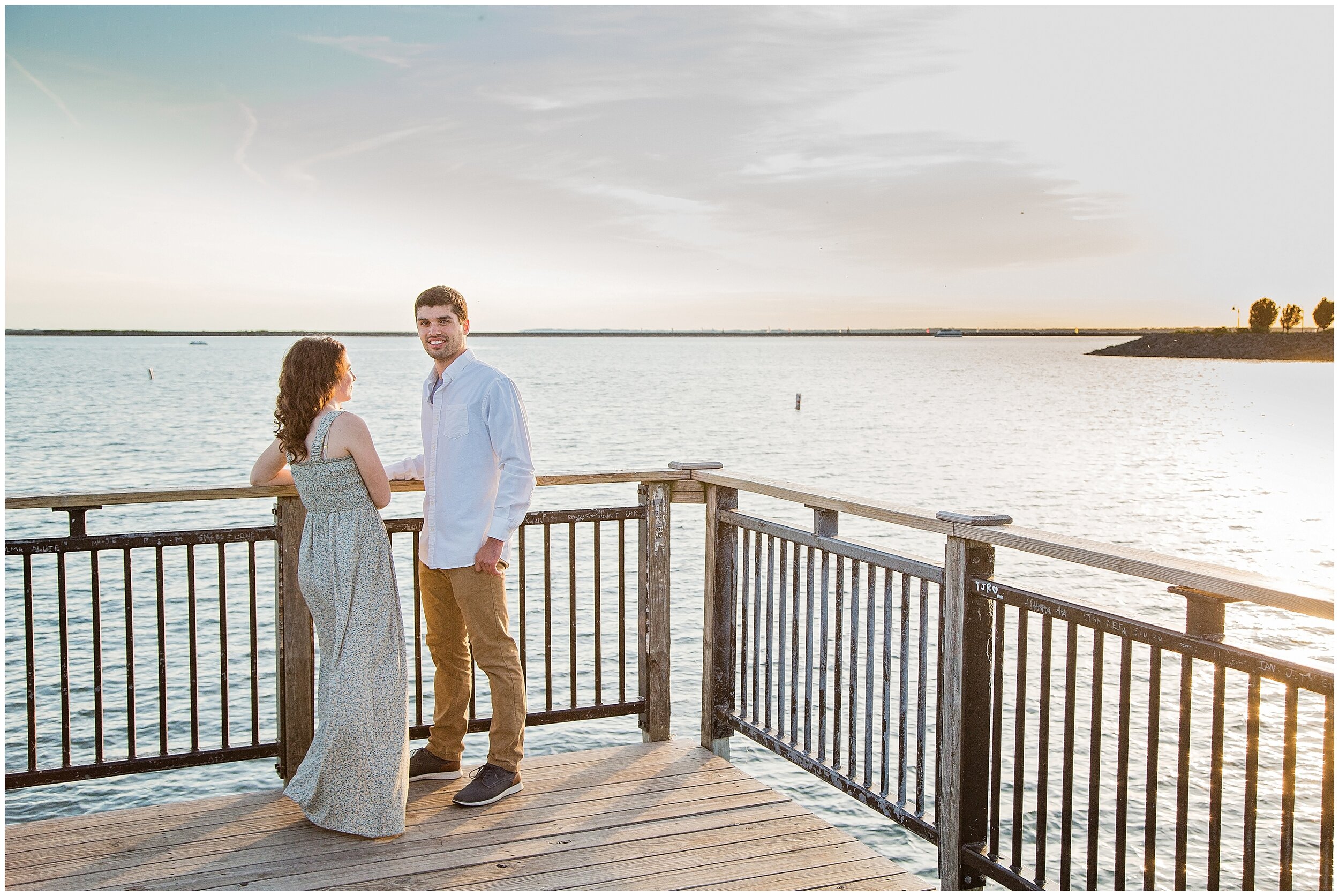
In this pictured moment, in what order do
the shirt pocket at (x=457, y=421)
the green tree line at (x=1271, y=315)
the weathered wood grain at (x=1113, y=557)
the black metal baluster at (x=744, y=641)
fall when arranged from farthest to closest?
the green tree line at (x=1271, y=315), the black metal baluster at (x=744, y=641), the shirt pocket at (x=457, y=421), the weathered wood grain at (x=1113, y=557)

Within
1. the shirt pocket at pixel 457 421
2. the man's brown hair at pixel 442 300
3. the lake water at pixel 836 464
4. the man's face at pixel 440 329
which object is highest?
the man's brown hair at pixel 442 300

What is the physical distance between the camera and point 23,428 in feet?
107

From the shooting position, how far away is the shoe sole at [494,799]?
3.39 metres

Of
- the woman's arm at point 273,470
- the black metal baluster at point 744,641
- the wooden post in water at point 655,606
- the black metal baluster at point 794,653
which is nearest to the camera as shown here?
the woman's arm at point 273,470

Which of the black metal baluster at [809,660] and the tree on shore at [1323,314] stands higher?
the tree on shore at [1323,314]

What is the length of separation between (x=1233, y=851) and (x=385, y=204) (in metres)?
30.6

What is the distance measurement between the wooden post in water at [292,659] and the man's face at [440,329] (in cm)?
77

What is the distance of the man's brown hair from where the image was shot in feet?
10.9

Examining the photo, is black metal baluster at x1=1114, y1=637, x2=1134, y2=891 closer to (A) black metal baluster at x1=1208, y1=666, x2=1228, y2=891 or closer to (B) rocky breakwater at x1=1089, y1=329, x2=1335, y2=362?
(A) black metal baluster at x1=1208, y1=666, x2=1228, y2=891

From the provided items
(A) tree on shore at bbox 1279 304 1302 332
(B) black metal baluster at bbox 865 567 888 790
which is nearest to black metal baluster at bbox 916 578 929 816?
(B) black metal baluster at bbox 865 567 888 790

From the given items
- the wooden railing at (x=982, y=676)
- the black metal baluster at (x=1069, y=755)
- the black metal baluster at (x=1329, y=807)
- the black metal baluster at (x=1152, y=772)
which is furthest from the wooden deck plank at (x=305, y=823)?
the black metal baluster at (x=1329, y=807)

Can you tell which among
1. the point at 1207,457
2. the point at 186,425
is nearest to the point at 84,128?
the point at 186,425

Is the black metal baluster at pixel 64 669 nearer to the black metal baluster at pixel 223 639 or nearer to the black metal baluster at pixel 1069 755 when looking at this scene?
the black metal baluster at pixel 223 639

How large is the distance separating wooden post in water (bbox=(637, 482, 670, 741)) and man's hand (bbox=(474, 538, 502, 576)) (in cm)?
93
